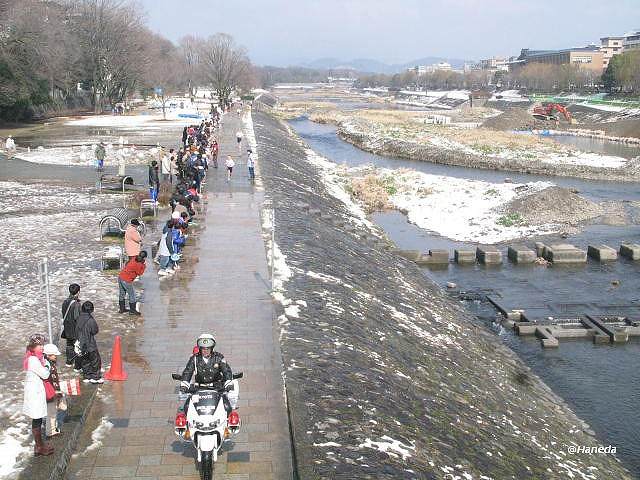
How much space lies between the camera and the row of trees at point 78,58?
168 feet

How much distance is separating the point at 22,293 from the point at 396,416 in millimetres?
8884

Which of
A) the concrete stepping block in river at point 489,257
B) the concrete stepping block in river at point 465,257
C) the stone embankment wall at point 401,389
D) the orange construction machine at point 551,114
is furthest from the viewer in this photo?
the orange construction machine at point 551,114

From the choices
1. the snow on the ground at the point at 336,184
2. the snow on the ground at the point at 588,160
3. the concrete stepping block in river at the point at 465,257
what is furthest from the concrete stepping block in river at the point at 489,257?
the snow on the ground at the point at 588,160

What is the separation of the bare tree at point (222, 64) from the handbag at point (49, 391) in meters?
84.5

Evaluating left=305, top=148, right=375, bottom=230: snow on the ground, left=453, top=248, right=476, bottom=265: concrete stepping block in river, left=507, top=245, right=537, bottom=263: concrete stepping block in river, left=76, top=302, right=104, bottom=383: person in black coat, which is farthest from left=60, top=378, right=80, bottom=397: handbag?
left=305, top=148, right=375, bottom=230: snow on the ground

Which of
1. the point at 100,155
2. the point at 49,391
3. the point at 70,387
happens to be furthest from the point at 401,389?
the point at 100,155

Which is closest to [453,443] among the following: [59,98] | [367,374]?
[367,374]

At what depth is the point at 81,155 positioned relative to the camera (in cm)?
3666

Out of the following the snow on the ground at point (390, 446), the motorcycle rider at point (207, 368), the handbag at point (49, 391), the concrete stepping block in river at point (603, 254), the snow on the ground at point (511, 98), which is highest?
the snow on the ground at point (511, 98)

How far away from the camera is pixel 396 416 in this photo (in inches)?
390

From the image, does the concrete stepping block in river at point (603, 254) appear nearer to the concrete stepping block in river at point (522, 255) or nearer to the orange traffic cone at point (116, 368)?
the concrete stepping block in river at point (522, 255)

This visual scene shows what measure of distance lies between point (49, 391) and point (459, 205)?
98.4ft

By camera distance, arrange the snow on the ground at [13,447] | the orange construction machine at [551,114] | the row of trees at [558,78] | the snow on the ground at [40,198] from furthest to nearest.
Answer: the row of trees at [558,78], the orange construction machine at [551,114], the snow on the ground at [40,198], the snow on the ground at [13,447]

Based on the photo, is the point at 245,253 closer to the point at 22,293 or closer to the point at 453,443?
the point at 22,293
